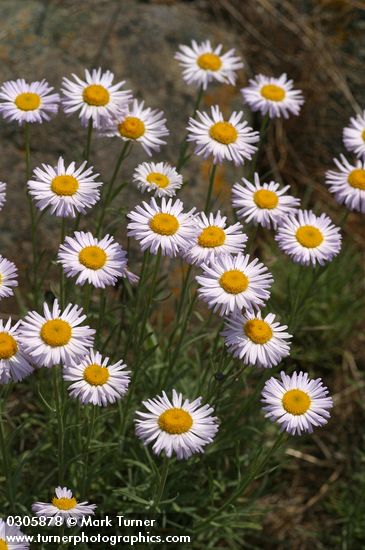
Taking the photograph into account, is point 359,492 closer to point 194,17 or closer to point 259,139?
point 259,139

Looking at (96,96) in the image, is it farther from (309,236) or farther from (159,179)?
(309,236)

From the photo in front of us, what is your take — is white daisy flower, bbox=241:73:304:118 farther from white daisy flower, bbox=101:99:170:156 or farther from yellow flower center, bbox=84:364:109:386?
yellow flower center, bbox=84:364:109:386

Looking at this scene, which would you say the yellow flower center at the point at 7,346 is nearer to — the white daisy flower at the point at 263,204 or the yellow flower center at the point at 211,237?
the yellow flower center at the point at 211,237

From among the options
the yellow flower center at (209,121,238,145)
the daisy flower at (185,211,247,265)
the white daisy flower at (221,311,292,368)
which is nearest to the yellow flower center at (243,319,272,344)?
the white daisy flower at (221,311,292,368)

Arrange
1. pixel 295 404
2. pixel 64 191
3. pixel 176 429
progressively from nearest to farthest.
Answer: pixel 176 429, pixel 295 404, pixel 64 191

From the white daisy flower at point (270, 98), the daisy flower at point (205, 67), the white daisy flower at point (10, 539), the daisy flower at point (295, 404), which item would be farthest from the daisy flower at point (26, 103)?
the white daisy flower at point (10, 539)

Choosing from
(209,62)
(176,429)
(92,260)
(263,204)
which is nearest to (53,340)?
(92,260)

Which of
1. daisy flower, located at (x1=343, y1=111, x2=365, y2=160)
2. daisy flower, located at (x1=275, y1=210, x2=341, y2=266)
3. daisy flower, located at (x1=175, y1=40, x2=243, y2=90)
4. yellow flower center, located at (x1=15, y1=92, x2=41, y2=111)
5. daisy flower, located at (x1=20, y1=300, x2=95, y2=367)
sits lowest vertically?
daisy flower, located at (x1=20, y1=300, x2=95, y2=367)
